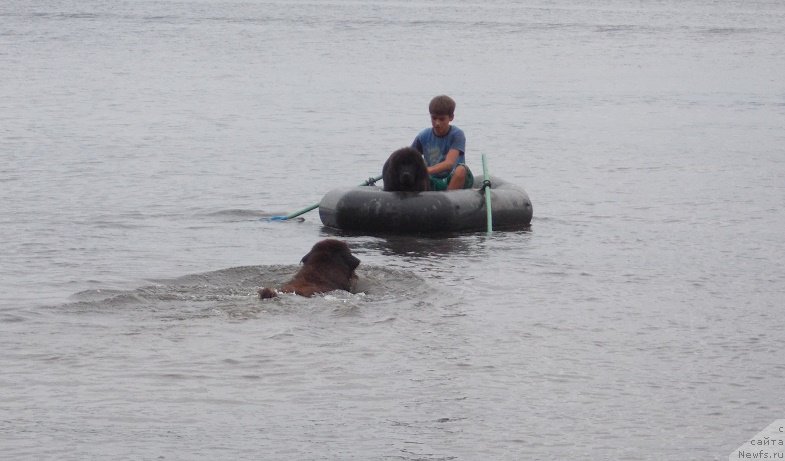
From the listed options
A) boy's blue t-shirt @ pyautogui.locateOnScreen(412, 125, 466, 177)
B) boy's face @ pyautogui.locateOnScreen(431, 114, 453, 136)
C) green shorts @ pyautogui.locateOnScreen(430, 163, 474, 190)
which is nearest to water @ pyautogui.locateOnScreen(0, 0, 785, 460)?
green shorts @ pyautogui.locateOnScreen(430, 163, 474, 190)

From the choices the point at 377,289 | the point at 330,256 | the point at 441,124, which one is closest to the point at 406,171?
the point at 441,124

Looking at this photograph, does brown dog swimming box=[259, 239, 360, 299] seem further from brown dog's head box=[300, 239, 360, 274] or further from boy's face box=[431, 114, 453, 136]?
boy's face box=[431, 114, 453, 136]

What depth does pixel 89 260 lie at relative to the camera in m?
12.1

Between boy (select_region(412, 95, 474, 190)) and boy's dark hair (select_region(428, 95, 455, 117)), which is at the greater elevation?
boy's dark hair (select_region(428, 95, 455, 117))

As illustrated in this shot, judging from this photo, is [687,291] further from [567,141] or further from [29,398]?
[567,141]

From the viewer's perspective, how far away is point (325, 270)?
10.1 m

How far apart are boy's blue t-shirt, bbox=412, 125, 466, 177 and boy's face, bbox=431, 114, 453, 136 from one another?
2.2 inches

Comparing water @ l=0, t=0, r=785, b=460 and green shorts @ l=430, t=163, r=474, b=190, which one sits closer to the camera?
water @ l=0, t=0, r=785, b=460

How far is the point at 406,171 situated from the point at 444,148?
0.80 meters

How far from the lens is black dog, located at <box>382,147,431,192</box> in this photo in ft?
43.9

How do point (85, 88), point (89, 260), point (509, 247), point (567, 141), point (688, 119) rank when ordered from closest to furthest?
point (89, 260) < point (509, 247) < point (567, 141) < point (688, 119) < point (85, 88)

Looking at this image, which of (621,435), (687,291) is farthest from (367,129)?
(621,435)

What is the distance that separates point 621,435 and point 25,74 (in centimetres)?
2878

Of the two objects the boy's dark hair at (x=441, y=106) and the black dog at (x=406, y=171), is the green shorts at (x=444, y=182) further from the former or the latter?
the boy's dark hair at (x=441, y=106)
